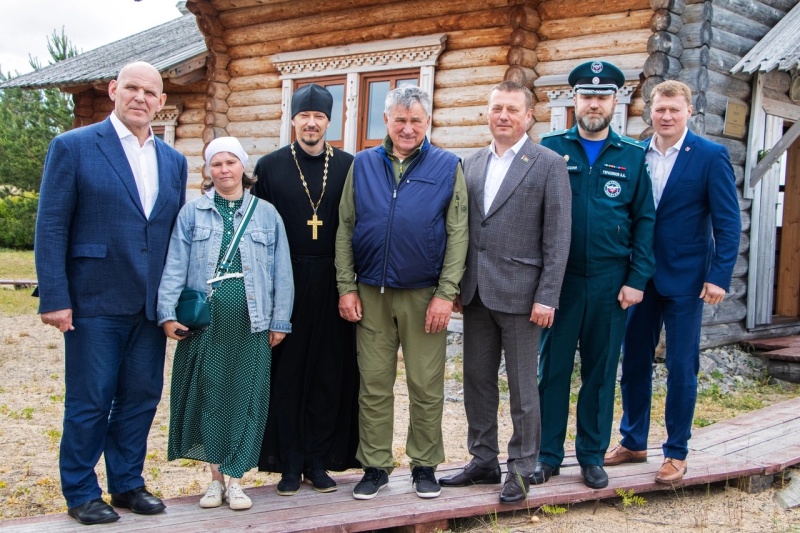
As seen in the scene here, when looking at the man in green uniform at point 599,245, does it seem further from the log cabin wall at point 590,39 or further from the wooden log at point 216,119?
the wooden log at point 216,119

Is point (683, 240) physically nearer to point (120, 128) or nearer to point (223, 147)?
point (223, 147)

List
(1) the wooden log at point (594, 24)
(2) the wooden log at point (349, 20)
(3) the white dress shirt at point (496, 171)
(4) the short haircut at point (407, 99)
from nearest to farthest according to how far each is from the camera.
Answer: (4) the short haircut at point (407, 99)
(3) the white dress shirt at point (496, 171)
(1) the wooden log at point (594, 24)
(2) the wooden log at point (349, 20)

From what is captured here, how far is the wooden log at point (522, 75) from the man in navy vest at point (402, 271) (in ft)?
15.0

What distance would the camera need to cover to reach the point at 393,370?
3814 mm

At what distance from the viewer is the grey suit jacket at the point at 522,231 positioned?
368 cm

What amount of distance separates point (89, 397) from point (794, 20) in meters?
7.92

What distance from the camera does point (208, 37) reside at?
10.3 metres

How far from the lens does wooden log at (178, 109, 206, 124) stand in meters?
11.2

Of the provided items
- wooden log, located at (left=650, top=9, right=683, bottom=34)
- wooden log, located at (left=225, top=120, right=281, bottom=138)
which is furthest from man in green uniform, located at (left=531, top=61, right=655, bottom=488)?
wooden log, located at (left=225, top=120, right=281, bottom=138)

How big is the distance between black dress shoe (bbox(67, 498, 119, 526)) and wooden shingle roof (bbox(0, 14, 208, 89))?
7.77 meters

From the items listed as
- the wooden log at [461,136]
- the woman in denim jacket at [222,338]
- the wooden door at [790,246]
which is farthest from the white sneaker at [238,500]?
the wooden door at [790,246]

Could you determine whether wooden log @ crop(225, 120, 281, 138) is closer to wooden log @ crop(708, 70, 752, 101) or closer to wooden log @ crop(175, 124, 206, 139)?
wooden log @ crop(175, 124, 206, 139)

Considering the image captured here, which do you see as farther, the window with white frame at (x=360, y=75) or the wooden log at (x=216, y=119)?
the wooden log at (x=216, y=119)

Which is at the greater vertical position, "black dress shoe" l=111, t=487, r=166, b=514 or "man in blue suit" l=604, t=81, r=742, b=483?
"man in blue suit" l=604, t=81, r=742, b=483
